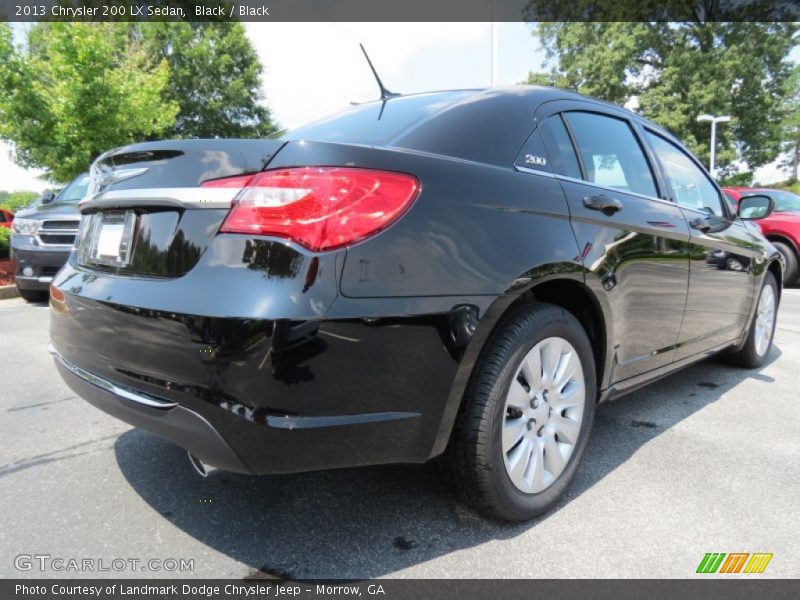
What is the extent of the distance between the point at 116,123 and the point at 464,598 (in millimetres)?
11459

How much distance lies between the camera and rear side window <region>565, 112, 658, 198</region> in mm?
2445

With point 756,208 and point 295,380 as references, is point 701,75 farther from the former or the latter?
point 295,380

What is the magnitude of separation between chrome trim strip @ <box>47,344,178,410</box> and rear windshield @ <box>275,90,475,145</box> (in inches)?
41.1

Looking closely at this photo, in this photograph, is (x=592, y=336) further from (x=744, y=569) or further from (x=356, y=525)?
(x=356, y=525)

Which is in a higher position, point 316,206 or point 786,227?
point 316,206

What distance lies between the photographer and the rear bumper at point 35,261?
21.1ft

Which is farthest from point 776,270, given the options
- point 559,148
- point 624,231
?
point 559,148

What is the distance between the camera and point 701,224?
10.1 feet

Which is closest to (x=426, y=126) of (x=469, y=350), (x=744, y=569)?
(x=469, y=350)

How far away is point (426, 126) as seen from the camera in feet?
6.49

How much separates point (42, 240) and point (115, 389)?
5887 mm

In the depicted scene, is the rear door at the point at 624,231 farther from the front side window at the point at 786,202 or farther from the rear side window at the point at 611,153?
the front side window at the point at 786,202

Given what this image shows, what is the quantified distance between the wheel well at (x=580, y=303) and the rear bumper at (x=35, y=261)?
240 inches

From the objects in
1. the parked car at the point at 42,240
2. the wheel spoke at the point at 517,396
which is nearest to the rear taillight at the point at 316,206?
the wheel spoke at the point at 517,396
